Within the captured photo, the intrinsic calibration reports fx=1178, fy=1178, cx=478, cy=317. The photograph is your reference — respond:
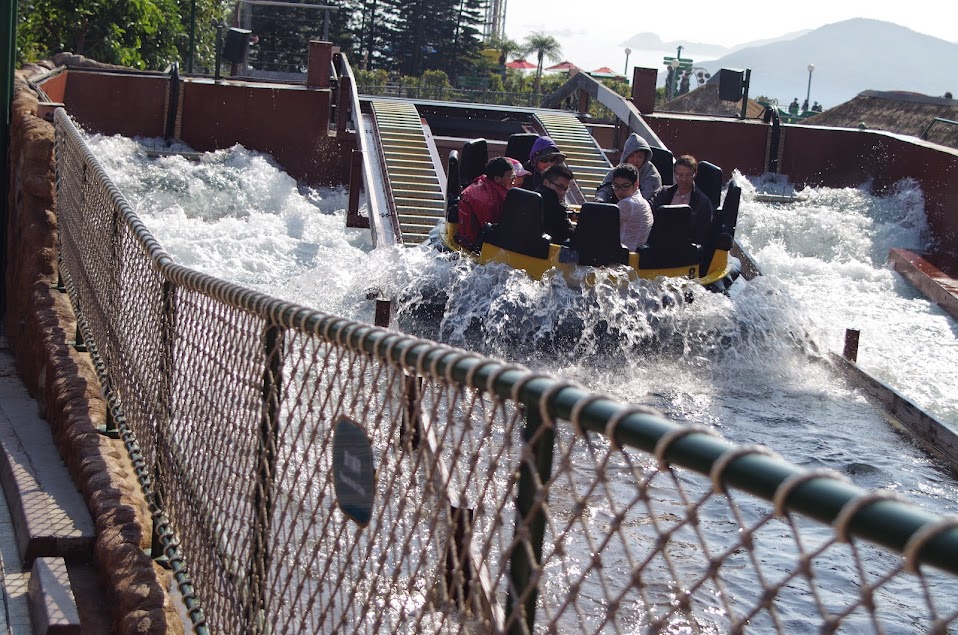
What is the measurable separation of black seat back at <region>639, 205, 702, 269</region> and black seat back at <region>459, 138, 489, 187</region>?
2.37 m

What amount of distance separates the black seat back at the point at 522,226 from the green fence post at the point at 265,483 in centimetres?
600

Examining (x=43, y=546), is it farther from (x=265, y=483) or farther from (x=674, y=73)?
(x=674, y=73)

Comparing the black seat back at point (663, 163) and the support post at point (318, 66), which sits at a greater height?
the support post at point (318, 66)

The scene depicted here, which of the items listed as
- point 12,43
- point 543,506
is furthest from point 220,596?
point 12,43

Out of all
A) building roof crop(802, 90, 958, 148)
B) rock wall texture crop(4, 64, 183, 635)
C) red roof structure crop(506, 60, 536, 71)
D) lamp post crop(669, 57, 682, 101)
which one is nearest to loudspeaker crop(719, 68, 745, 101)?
building roof crop(802, 90, 958, 148)

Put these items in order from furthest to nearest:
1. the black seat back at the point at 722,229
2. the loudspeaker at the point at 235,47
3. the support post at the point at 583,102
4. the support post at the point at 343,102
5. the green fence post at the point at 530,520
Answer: the support post at the point at 583,102 → the loudspeaker at the point at 235,47 → the support post at the point at 343,102 → the black seat back at the point at 722,229 → the green fence post at the point at 530,520

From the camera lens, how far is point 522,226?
28.0ft

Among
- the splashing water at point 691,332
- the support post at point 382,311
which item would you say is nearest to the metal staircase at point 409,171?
the splashing water at point 691,332

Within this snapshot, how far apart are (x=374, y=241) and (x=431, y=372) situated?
30.5 ft

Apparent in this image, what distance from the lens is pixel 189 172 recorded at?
15.0 metres

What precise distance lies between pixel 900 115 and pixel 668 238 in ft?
56.4

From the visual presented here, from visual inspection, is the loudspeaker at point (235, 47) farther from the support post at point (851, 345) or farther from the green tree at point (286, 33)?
the green tree at point (286, 33)

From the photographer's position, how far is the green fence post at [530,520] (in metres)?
1.48

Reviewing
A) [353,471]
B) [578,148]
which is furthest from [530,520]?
[578,148]
